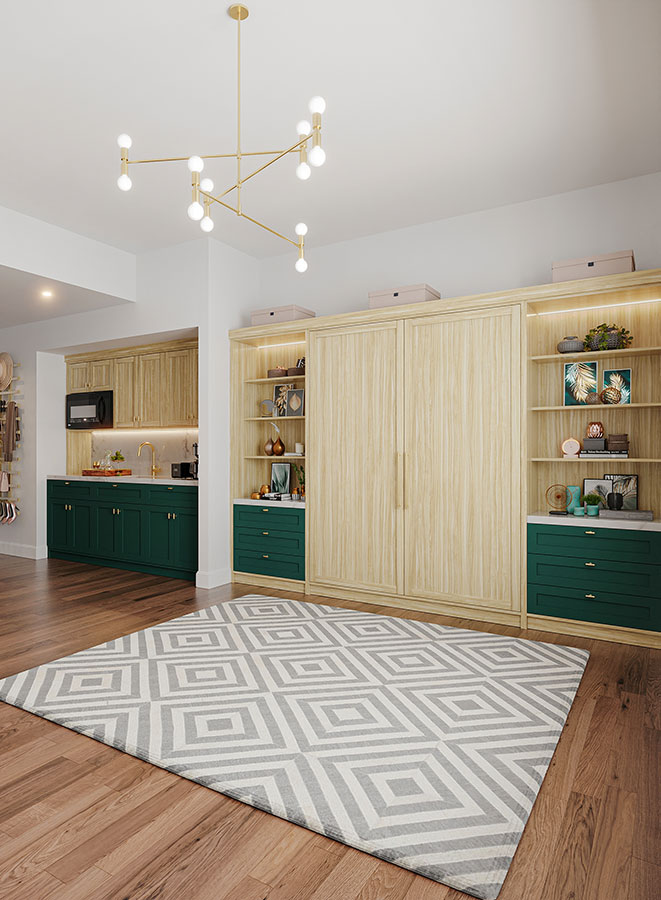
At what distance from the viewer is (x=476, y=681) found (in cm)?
302

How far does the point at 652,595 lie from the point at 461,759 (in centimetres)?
191

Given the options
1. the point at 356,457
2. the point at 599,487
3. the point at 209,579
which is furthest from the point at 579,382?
the point at 209,579

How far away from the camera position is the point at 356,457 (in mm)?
4578

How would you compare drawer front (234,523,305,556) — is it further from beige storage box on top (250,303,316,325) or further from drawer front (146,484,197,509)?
beige storage box on top (250,303,316,325)

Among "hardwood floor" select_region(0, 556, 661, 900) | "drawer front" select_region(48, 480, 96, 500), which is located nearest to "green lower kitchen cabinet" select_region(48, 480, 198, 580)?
"drawer front" select_region(48, 480, 96, 500)

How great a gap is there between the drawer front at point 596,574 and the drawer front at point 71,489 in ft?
14.3

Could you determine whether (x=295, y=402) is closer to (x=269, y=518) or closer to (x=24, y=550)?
(x=269, y=518)

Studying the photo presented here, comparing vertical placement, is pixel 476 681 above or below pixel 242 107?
below

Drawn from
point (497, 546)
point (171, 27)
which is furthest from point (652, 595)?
point (171, 27)

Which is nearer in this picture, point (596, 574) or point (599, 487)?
point (596, 574)

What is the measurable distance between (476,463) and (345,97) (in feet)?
7.67

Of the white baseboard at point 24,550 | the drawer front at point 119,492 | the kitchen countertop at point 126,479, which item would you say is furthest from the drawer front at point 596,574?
the white baseboard at point 24,550

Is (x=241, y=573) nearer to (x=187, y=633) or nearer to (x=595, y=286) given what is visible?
(x=187, y=633)

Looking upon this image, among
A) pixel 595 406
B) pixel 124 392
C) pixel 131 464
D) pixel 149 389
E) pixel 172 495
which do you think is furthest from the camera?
pixel 131 464
